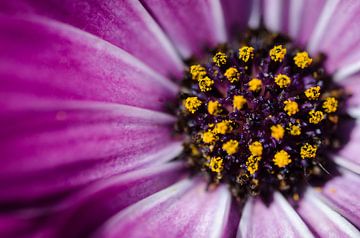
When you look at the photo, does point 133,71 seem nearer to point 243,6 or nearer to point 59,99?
point 59,99

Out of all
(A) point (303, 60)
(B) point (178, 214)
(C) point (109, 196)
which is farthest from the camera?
(A) point (303, 60)

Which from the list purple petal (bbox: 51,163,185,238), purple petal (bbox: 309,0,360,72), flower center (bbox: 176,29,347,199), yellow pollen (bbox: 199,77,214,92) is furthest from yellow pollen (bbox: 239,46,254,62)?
purple petal (bbox: 51,163,185,238)

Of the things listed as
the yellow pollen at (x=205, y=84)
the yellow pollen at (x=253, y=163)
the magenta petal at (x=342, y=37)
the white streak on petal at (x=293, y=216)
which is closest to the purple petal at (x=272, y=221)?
the white streak on petal at (x=293, y=216)

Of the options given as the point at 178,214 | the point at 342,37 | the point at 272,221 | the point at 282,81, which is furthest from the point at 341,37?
the point at 178,214

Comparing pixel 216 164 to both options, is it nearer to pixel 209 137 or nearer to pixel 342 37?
pixel 209 137

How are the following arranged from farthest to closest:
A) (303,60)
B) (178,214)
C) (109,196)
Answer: (303,60) → (178,214) → (109,196)

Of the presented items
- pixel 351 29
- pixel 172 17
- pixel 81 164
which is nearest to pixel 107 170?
pixel 81 164

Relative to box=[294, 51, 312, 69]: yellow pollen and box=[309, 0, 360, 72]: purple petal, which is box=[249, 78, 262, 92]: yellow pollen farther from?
box=[309, 0, 360, 72]: purple petal

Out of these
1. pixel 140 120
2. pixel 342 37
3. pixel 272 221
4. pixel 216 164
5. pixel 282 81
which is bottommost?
pixel 272 221

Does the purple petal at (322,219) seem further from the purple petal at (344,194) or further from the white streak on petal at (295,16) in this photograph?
the white streak on petal at (295,16)
